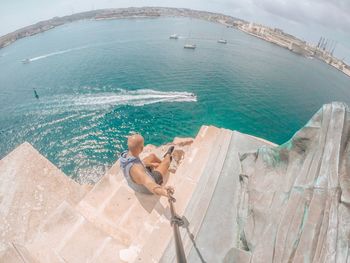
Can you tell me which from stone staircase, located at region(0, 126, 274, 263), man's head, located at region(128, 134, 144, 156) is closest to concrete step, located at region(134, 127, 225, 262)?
stone staircase, located at region(0, 126, 274, 263)

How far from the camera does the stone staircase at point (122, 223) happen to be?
342cm

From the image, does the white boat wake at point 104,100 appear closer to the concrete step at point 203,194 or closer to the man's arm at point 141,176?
the concrete step at point 203,194

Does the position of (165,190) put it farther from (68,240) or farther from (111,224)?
(68,240)

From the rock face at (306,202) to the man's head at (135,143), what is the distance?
2.26 m

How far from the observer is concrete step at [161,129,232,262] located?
10.8ft

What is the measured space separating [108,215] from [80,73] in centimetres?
3119

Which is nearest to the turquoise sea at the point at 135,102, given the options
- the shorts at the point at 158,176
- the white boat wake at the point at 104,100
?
the white boat wake at the point at 104,100

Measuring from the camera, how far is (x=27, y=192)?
609cm

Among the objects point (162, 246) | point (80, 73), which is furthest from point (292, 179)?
point (80, 73)

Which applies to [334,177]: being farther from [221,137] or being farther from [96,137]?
[96,137]

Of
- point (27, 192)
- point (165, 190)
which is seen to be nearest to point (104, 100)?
point (27, 192)

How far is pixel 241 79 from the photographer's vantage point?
31.2m

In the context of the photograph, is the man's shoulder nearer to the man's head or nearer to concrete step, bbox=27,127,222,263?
the man's head

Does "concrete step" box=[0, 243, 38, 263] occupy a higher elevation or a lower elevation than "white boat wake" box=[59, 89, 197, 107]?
higher
